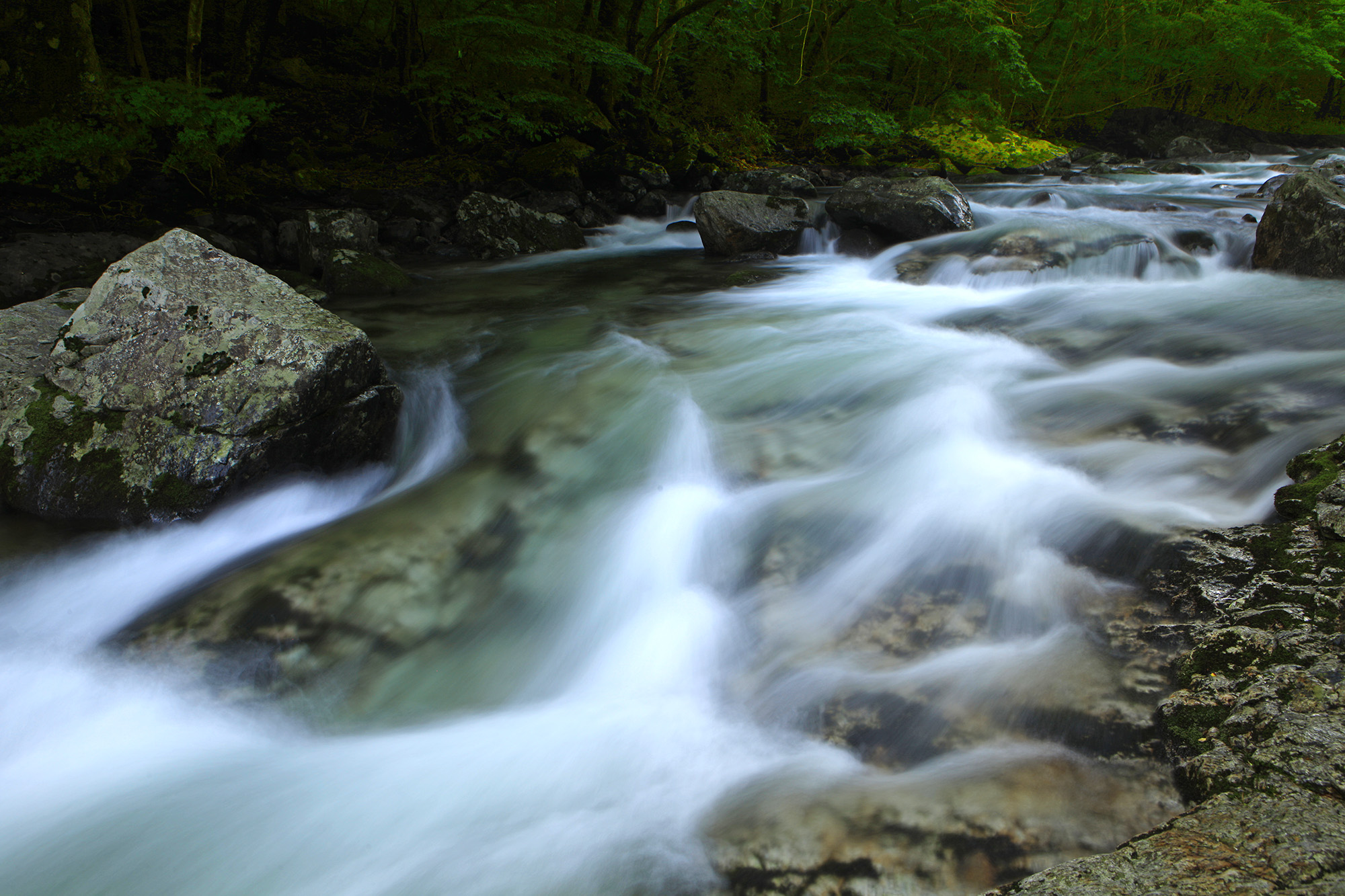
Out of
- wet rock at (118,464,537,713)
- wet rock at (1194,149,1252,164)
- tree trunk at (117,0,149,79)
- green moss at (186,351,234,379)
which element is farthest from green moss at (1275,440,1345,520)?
wet rock at (1194,149,1252,164)

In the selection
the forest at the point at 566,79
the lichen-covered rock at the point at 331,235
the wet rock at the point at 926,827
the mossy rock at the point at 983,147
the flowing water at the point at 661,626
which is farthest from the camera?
the mossy rock at the point at 983,147

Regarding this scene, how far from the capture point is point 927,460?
3820 mm

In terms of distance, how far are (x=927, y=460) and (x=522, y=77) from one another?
999 centimetres

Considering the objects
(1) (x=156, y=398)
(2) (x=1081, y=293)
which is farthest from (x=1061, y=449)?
(1) (x=156, y=398)

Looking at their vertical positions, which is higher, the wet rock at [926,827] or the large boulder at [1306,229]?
the large boulder at [1306,229]

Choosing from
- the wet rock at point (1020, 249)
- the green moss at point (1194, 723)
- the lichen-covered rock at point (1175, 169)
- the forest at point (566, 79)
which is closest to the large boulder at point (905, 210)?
the wet rock at point (1020, 249)

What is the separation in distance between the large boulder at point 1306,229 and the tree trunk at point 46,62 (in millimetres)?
10857

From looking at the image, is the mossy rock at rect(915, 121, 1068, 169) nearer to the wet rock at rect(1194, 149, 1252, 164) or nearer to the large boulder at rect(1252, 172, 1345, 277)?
the wet rock at rect(1194, 149, 1252, 164)

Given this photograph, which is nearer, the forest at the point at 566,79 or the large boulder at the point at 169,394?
the large boulder at the point at 169,394

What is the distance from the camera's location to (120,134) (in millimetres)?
7242

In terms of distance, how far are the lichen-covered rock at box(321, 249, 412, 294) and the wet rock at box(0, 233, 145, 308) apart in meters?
1.87

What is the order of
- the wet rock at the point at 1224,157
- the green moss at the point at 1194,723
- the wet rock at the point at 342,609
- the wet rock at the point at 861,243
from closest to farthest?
the green moss at the point at 1194,723, the wet rock at the point at 342,609, the wet rock at the point at 861,243, the wet rock at the point at 1224,157

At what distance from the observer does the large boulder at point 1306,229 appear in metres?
5.69

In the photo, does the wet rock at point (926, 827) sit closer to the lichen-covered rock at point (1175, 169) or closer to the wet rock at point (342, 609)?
the wet rock at point (342, 609)
